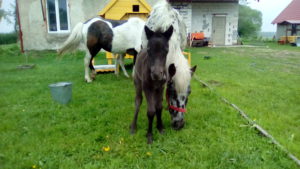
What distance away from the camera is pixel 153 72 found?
6.97 feet

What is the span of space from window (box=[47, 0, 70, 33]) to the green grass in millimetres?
6622

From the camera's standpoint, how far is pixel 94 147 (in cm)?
258

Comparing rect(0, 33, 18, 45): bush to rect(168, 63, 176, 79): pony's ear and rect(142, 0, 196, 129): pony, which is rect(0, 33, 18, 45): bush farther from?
rect(168, 63, 176, 79): pony's ear

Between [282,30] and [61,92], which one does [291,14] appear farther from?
[61,92]

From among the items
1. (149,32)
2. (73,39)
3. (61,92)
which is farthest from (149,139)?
(73,39)

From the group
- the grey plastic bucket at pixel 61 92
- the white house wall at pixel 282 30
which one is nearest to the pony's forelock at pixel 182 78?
the grey plastic bucket at pixel 61 92

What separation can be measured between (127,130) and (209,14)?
578 inches

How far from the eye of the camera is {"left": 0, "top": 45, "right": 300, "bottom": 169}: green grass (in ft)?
7.66

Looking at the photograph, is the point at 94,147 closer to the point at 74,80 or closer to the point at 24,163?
the point at 24,163

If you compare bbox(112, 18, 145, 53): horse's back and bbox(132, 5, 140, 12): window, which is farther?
bbox(132, 5, 140, 12): window

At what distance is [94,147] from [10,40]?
75.7 ft

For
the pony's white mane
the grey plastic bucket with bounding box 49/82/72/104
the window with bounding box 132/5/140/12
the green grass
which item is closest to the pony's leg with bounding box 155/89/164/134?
the green grass

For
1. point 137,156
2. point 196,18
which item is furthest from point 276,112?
point 196,18

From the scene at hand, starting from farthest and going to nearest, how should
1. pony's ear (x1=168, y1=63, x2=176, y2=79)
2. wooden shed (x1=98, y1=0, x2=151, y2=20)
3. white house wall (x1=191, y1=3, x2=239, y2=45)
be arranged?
white house wall (x1=191, y1=3, x2=239, y2=45), wooden shed (x1=98, y1=0, x2=151, y2=20), pony's ear (x1=168, y1=63, x2=176, y2=79)
